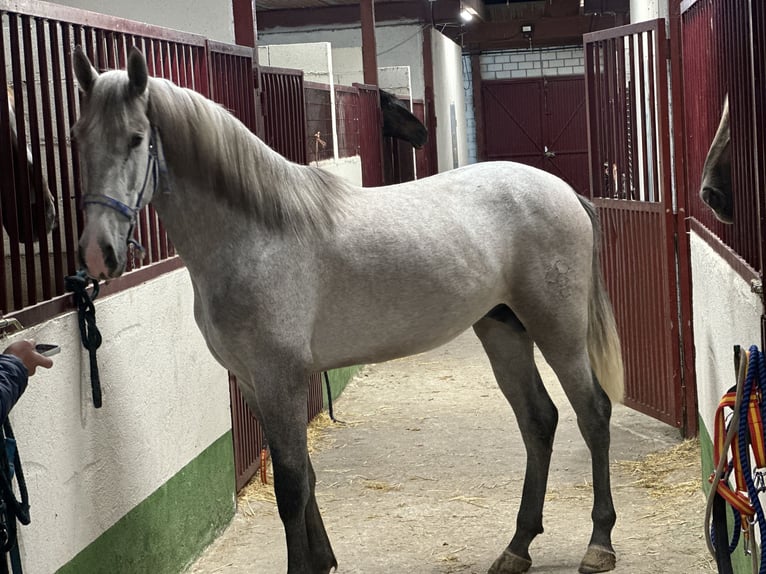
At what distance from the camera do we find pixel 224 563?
11.7ft

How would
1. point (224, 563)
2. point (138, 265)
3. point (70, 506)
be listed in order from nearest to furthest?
point (70, 506), point (138, 265), point (224, 563)

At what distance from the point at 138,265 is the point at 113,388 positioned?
51 cm

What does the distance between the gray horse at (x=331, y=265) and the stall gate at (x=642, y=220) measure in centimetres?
140

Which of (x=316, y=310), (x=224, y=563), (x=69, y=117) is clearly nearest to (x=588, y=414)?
(x=316, y=310)

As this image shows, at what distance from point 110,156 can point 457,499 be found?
2368 millimetres

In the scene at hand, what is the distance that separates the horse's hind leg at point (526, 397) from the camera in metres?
3.48

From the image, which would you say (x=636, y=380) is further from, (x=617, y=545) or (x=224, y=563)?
(x=224, y=563)

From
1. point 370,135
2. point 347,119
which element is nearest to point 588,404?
point 347,119

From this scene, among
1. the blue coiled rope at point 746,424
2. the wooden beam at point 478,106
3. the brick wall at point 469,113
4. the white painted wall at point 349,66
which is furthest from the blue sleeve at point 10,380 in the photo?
the brick wall at point 469,113

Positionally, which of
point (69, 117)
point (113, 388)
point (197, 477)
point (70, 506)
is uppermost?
point (69, 117)

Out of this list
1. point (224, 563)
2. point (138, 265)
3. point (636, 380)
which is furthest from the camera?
point (636, 380)

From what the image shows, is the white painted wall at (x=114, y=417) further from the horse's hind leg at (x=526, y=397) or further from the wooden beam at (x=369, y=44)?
the wooden beam at (x=369, y=44)

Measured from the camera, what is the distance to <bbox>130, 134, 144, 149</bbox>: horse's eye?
248 centimetres

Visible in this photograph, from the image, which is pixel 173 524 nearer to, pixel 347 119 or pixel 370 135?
pixel 347 119
